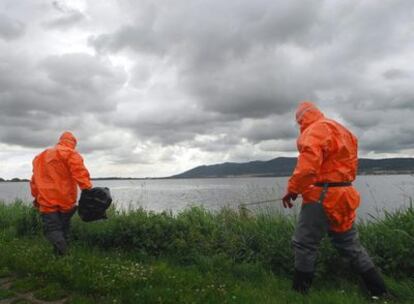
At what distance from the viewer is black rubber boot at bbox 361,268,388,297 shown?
4.86 m

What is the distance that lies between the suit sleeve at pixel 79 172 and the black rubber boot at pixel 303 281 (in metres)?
3.71

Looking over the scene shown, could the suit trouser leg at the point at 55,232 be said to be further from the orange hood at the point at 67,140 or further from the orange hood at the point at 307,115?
the orange hood at the point at 307,115

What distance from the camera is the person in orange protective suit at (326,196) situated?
4.72 meters

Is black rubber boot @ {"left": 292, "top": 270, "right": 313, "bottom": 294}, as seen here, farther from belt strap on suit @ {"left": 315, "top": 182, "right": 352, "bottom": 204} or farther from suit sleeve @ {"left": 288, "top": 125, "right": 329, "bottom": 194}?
suit sleeve @ {"left": 288, "top": 125, "right": 329, "bottom": 194}

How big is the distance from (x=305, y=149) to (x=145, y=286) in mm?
2600

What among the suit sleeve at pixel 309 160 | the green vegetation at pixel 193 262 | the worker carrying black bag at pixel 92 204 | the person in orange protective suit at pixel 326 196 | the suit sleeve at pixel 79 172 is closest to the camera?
the suit sleeve at pixel 309 160

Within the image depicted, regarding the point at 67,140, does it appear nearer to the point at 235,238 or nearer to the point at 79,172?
the point at 79,172

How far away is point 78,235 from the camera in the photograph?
8.30m

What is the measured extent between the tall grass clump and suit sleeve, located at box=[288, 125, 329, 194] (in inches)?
63.1

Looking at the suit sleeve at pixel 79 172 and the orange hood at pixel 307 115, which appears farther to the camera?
the suit sleeve at pixel 79 172

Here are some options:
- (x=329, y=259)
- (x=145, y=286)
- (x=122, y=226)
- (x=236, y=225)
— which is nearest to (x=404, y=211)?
(x=329, y=259)

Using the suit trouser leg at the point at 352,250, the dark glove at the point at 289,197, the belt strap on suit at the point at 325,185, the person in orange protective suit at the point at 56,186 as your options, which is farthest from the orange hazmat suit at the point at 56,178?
the suit trouser leg at the point at 352,250

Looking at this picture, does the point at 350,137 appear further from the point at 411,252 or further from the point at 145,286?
the point at 145,286

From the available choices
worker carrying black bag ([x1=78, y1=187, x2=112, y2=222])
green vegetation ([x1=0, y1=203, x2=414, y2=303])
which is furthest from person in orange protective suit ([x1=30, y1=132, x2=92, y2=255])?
green vegetation ([x1=0, y1=203, x2=414, y2=303])
